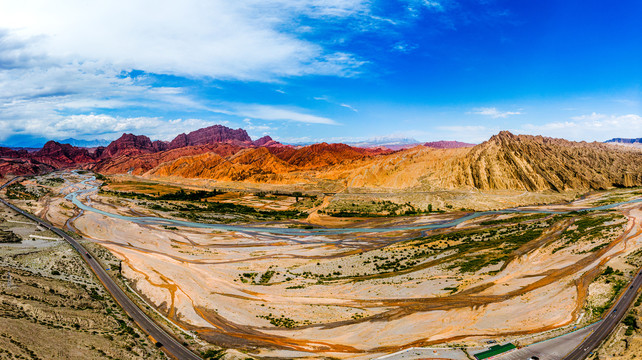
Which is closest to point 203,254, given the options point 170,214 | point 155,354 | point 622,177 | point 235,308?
point 235,308

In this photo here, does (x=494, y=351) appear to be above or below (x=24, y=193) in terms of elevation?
below

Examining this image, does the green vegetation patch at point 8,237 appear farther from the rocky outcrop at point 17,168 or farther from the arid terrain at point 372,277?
the rocky outcrop at point 17,168

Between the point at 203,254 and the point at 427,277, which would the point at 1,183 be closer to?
the point at 203,254

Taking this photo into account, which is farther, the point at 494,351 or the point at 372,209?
the point at 372,209

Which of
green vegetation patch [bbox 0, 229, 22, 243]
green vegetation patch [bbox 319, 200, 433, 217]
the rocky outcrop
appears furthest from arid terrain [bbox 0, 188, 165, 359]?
the rocky outcrop

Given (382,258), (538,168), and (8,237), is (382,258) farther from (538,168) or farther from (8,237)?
(538,168)

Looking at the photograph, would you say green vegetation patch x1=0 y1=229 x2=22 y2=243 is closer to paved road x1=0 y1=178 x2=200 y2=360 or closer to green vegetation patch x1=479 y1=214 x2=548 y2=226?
paved road x1=0 y1=178 x2=200 y2=360

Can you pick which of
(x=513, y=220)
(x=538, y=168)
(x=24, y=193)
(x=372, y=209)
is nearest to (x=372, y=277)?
(x=513, y=220)

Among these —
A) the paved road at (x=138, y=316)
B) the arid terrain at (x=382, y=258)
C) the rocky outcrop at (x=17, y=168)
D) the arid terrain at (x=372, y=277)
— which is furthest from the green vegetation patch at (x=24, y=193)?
the paved road at (x=138, y=316)
